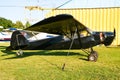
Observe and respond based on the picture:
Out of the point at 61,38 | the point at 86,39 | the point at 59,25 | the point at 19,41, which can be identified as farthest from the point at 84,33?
the point at 19,41

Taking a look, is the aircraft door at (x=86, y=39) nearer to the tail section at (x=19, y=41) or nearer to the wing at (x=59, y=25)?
the wing at (x=59, y=25)

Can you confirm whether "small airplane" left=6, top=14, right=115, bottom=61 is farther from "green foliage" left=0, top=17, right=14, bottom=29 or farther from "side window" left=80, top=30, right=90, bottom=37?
"green foliage" left=0, top=17, right=14, bottom=29

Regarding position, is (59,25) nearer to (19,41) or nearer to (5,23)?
(19,41)

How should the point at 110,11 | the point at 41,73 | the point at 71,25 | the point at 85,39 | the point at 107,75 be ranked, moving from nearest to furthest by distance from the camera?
the point at 107,75 < the point at 41,73 < the point at 71,25 < the point at 85,39 < the point at 110,11

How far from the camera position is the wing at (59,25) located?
482 inches

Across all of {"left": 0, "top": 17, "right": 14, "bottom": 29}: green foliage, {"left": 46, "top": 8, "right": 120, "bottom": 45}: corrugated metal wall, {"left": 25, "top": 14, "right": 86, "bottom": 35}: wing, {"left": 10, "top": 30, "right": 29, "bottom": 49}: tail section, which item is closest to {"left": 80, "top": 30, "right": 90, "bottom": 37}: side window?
{"left": 25, "top": 14, "right": 86, "bottom": 35}: wing

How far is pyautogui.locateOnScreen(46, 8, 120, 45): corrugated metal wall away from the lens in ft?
98.5

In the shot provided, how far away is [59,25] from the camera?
14039mm

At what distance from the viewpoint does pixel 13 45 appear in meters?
15.0

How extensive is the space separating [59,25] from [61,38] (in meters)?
1.93

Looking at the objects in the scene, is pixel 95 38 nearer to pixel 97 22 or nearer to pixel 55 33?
pixel 55 33

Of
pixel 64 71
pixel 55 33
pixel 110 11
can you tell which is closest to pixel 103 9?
pixel 110 11

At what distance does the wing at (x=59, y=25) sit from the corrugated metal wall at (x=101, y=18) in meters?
15.3

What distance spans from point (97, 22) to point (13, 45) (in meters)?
17.2
